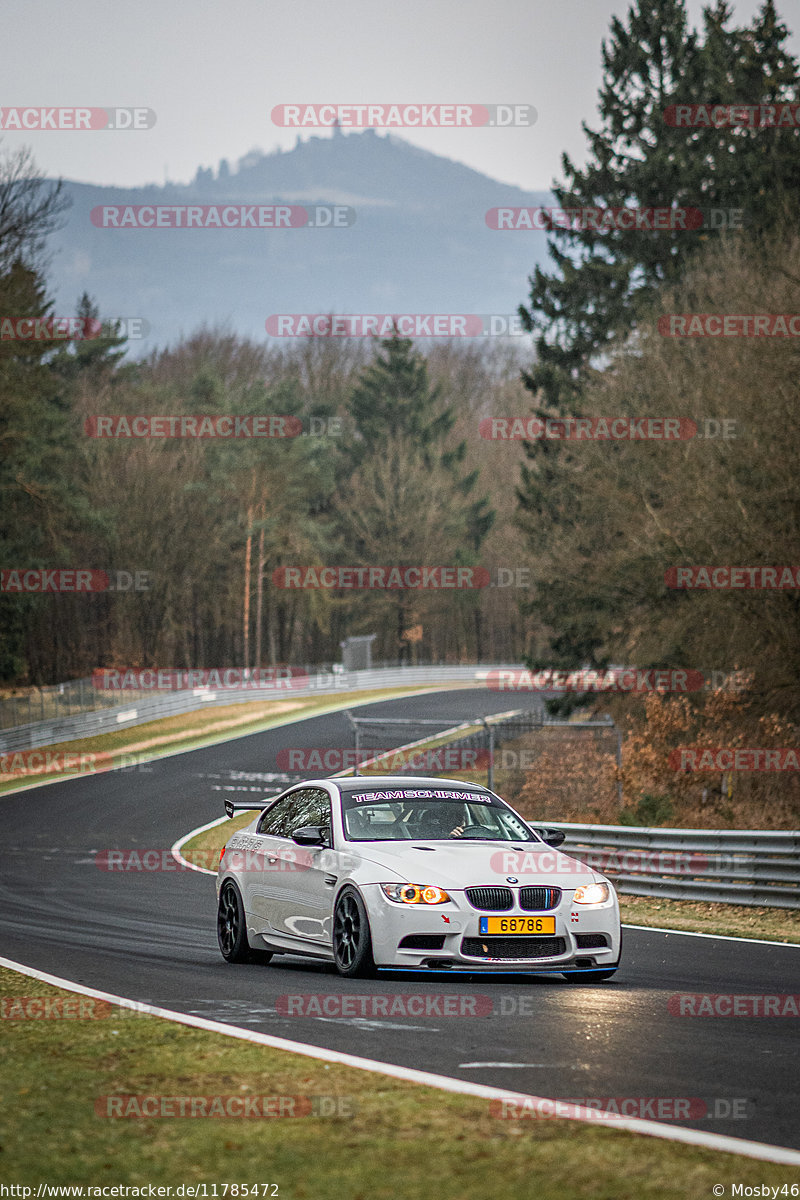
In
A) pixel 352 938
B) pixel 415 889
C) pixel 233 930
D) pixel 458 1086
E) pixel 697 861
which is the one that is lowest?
pixel 697 861

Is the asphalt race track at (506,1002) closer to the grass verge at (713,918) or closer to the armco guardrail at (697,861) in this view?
the grass verge at (713,918)

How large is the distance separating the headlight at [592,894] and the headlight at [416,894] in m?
0.94

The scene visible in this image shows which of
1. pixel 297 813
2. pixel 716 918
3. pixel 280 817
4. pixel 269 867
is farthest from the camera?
pixel 716 918

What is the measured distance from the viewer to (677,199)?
46.9 meters

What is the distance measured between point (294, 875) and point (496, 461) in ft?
300

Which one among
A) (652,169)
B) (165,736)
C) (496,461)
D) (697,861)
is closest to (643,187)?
(652,169)

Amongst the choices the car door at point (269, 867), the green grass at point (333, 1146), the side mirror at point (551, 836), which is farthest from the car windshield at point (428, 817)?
the green grass at point (333, 1146)

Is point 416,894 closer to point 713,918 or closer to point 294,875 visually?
point 294,875

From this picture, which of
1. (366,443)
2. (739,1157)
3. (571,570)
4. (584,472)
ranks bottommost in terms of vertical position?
(739,1157)

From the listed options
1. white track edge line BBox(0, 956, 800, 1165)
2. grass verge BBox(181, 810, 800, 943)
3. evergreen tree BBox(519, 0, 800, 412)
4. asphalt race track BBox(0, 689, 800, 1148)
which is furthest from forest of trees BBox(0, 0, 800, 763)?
white track edge line BBox(0, 956, 800, 1165)

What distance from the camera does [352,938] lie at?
10078 millimetres

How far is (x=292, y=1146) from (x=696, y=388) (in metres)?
28.2

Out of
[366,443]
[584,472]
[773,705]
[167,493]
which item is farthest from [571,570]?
[366,443]

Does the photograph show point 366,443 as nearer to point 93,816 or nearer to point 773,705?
point 93,816
